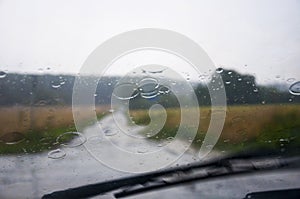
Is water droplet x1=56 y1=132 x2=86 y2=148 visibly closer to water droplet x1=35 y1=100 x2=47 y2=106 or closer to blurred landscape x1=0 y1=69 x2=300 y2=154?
Answer: blurred landscape x1=0 y1=69 x2=300 y2=154

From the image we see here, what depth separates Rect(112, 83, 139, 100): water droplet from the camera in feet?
15.6

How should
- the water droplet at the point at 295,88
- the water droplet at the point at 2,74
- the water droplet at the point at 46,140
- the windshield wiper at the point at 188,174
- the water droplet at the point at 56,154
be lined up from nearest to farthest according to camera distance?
the windshield wiper at the point at 188,174 → the water droplet at the point at 56,154 → the water droplet at the point at 46,140 → the water droplet at the point at 2,74 → the water droplet at the point at 295,88

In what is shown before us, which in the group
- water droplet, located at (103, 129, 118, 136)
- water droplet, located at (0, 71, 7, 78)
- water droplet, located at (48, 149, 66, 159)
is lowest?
water droplet, located at (48, 149, 66, 159)

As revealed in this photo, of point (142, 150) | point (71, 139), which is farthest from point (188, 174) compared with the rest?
point (71, 139)

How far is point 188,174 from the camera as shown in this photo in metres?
3.56

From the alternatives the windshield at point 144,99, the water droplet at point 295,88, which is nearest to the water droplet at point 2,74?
the windshield at point 144,99

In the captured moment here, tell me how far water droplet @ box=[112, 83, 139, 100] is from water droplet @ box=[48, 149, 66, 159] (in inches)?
41.8

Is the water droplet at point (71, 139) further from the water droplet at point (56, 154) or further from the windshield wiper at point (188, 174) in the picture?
the windshield wiper at point (188, 174)

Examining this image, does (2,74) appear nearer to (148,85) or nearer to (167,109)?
(148,85)

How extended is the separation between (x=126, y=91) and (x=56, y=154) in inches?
49.1

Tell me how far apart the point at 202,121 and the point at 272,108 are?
947mm

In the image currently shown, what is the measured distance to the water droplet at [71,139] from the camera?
4.12 m

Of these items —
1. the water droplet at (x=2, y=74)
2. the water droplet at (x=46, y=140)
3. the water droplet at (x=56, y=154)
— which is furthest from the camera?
the water droplet at (x=2, y=74)

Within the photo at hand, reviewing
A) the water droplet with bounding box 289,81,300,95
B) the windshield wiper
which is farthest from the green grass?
the water droplet with bounding box 289,81,300,95
